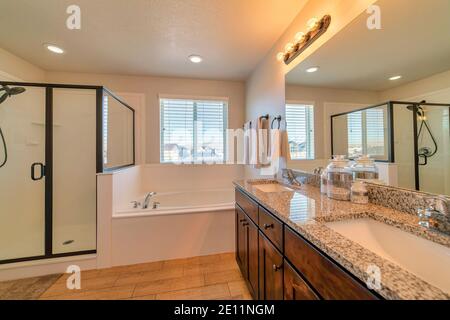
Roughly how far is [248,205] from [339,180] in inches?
25.7

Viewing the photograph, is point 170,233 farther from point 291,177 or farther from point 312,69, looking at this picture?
point 312,69

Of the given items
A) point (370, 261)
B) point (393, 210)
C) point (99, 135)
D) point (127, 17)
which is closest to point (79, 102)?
point (99, 135)

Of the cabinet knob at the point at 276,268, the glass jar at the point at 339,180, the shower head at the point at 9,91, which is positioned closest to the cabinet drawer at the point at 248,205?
the cabinet knob at the point at 276,268

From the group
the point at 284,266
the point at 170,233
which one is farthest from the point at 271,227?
the point at 170,233

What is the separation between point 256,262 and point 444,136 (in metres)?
1.18

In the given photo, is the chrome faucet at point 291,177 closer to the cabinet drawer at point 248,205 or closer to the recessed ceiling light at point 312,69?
the cabinet drawer at point 248,205

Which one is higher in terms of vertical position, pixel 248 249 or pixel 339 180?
pixel 339 180

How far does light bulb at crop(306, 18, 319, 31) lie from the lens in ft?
4.67

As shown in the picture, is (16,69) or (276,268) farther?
(16,69)

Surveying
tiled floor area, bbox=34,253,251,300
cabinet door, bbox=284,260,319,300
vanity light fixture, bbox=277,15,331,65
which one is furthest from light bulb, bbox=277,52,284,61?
tiled floor area, bbox=34,253,251,300

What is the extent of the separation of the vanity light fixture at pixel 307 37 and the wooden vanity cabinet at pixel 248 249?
155cm

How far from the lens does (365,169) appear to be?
1.10 m

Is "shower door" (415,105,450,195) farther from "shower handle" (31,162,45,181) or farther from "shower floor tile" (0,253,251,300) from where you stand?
"shower handle" (31,162,45,181)

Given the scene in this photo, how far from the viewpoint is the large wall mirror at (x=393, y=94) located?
0.77 m
